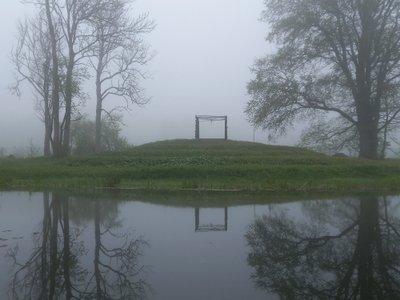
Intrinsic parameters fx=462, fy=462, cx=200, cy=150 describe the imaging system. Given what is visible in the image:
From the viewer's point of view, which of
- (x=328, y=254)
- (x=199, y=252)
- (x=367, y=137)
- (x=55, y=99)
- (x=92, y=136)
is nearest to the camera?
(x=328, y=254)

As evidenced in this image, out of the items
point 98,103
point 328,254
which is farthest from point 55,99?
point 328,254

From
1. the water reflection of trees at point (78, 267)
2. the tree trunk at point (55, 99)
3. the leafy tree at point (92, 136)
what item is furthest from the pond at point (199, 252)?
the leafy tree at point (92, 136)

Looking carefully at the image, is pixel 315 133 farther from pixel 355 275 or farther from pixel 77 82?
pixel 355 275

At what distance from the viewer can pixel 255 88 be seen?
29469mm

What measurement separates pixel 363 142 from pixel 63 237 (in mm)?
25290

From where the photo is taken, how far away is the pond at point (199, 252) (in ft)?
Answer: 16.1

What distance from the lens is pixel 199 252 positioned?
21.2ft

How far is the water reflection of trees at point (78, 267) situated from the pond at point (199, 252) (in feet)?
0.04

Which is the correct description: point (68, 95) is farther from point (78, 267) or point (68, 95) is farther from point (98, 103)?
point (78, 267)

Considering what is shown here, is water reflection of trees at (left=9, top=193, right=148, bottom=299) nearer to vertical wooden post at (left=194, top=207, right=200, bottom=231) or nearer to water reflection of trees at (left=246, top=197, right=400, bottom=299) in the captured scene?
vertical wooden post at (left=194, top=207, right=200, bottom=231)

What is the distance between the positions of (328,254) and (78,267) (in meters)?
3.31

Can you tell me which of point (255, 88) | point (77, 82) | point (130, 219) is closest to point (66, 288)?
point (130, 219)

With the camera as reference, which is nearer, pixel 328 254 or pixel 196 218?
pixel 328 254

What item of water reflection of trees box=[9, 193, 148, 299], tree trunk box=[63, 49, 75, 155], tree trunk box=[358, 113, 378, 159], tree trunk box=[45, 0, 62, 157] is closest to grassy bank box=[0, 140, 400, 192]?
tree trunk box=[45, 0, 62, 157]
